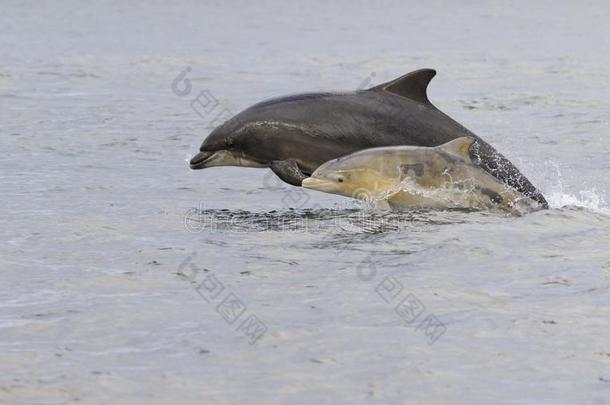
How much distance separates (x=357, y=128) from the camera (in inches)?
563

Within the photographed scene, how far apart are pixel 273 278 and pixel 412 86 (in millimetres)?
4067

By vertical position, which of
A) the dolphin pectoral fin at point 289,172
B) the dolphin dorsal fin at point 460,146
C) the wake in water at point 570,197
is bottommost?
the wake in water at point 570,197

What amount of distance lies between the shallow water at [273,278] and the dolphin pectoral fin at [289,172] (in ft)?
1.44

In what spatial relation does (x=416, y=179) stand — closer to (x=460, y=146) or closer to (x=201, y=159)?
(x=460, y=146)

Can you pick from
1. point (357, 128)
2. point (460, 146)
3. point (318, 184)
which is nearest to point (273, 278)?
point (318, 184)

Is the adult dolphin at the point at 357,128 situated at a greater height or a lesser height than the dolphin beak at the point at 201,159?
greater

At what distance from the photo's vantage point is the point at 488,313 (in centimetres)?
1002

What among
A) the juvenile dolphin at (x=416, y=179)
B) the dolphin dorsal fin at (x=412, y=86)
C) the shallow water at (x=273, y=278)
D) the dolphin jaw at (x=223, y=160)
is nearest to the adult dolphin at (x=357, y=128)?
the dolphin dorsal fin at (x=412, y=86)

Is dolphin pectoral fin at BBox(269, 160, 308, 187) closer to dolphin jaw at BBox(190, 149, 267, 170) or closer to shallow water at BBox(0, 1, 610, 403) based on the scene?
shallow water at BBox(0, 1, 610, 403)

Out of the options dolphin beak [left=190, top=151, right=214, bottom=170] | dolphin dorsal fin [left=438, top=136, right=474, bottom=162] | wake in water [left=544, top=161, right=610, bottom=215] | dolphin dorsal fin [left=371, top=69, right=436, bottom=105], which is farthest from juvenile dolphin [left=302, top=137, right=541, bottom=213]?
dolphin beak [left=190, top=151, right=214, bottom=170]

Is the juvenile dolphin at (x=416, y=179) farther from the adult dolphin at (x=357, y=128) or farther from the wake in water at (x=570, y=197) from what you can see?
the wake in water at (x=570, y=197)

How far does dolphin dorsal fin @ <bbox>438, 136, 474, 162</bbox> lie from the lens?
538 inches

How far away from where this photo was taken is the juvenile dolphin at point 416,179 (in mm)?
13555

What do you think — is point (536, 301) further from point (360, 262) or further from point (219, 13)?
point (219, 13)
